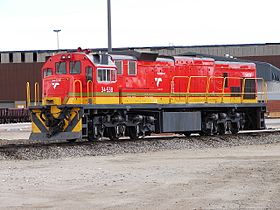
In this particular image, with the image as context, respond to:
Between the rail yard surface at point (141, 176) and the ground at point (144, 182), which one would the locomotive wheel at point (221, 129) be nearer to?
the rail yard surface at point (141, 176)

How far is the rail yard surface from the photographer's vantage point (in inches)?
389

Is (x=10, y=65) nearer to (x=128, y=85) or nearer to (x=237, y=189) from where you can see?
(x=128, y=85)

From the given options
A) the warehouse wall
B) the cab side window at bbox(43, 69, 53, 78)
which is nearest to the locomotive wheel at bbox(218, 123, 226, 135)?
the cab side window at bbox(43, 69, 53, 78)

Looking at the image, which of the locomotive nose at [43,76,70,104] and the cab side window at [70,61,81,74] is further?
the cab side window at [70,61,81,74]

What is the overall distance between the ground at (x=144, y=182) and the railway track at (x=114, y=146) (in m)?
0.94

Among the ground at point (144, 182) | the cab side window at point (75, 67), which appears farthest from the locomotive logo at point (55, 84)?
the ground at point (144, 182)

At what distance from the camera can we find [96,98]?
21547 millimetres

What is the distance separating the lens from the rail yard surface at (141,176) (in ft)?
32.4

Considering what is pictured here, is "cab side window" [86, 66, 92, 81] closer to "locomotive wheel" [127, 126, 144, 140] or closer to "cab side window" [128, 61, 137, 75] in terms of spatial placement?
"cab side window" [128, 61, 137, 75]

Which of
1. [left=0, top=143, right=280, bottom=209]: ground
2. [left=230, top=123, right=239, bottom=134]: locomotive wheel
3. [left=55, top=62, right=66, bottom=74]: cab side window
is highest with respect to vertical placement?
[left=55, top=62, right=66, bottom=74]: cab side window

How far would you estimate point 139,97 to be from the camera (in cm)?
2338

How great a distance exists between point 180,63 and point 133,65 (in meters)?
2.84

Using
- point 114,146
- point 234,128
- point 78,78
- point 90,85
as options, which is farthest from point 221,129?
point 78,78

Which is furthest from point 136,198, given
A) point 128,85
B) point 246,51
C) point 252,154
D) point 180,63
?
point 246,51
